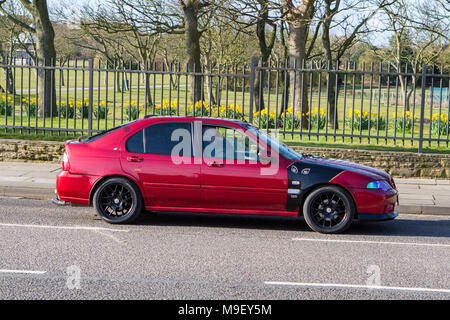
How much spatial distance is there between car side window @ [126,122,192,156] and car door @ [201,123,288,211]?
1.20ft

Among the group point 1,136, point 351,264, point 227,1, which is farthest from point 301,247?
point 227,1

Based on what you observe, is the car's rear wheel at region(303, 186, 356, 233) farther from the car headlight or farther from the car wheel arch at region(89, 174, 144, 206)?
the car wheel arch at region(89, 174, 144, 206)

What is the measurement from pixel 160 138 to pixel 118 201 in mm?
1029

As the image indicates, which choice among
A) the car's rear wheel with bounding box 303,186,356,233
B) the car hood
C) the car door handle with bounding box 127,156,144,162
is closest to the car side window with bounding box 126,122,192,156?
the car door handle with bounding box 127,156,144,162

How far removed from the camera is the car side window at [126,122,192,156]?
912 centimetres

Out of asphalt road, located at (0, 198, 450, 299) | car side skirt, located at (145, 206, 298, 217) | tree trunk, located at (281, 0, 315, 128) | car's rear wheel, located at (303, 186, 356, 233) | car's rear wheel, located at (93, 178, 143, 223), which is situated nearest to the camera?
asphalt road, located at (0, 198, 450, 299)

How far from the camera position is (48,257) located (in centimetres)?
704

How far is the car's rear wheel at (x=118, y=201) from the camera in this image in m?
9.01

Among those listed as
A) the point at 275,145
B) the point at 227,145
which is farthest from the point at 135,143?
the point at 275,145

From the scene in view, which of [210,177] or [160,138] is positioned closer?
[210,177]

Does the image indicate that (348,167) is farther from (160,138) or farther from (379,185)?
(160,138)

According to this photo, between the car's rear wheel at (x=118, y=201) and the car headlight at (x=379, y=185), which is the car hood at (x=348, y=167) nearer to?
the car headlight at (x=379, y=185)

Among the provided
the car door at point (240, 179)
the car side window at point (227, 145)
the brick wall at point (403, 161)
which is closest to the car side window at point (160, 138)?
the car side window at point (227, 145)

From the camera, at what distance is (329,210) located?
882 cm
